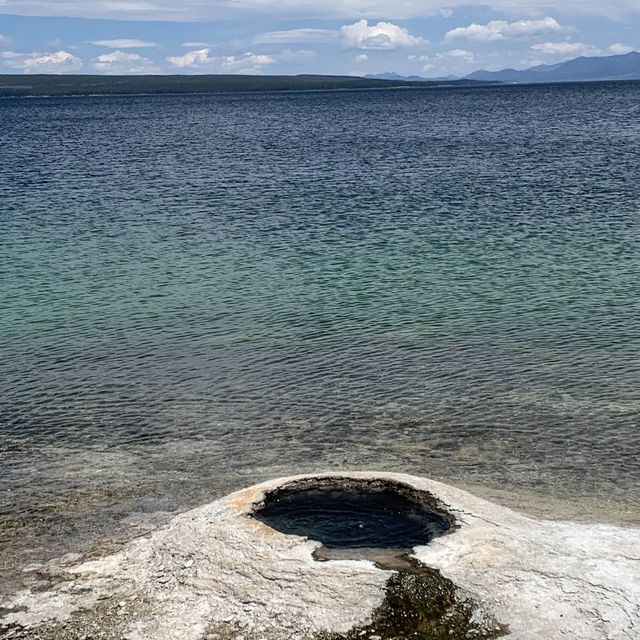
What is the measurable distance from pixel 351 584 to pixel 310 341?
53.9 ft

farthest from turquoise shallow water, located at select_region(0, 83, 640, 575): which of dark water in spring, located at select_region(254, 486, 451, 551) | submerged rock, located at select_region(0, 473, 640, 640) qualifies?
dark water in spring, located at select_region(254, 486, 451, 551)

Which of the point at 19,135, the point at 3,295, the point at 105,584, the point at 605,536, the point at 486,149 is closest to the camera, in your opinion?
the point at 105,584

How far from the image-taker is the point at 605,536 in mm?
15062

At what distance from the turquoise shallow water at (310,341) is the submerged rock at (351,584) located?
7.72 ft

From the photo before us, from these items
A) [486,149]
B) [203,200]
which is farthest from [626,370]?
[486,149]

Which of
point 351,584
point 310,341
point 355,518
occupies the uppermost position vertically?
point 351,584

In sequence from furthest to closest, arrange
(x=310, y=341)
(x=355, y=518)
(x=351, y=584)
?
1. (x=310, y=341)
2. (x=355, y=518)
3. (x=351, y=584)

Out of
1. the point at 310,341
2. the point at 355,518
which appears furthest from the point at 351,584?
the point at 310,341

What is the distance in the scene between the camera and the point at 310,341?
96.8ft

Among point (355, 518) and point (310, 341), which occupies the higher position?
point (355, 518)

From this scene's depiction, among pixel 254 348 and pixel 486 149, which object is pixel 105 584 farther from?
pixel 486 149

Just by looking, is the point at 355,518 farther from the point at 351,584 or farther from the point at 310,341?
the point at 310,341

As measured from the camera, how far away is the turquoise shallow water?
66.0ft

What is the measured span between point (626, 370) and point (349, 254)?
61.6 feet
